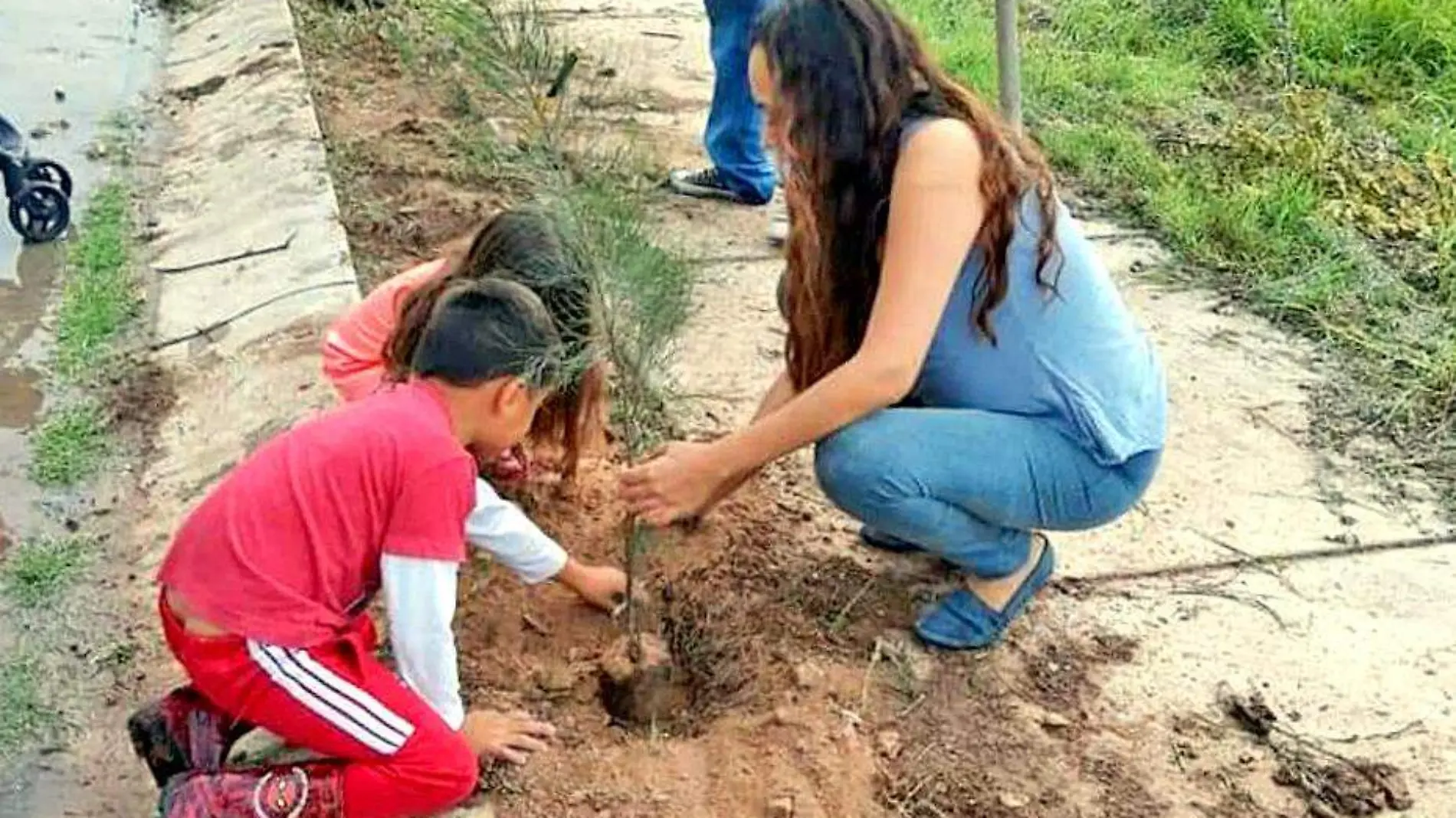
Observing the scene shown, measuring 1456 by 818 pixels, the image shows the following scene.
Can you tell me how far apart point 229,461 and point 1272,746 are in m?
2.29

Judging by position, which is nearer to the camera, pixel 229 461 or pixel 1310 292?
pixel 229 461

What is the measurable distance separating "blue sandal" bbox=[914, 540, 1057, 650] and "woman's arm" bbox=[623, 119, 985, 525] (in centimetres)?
46

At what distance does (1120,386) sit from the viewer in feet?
11.0

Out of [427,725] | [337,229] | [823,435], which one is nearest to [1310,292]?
[823,435]

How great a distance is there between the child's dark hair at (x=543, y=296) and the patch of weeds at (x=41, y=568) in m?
1.10

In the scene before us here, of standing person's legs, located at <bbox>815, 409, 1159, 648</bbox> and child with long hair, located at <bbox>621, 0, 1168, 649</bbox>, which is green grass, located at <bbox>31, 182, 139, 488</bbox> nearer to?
child with long hair, located at <bbox>621, 0, 1168, 649</bbox>

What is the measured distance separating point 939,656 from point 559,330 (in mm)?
939

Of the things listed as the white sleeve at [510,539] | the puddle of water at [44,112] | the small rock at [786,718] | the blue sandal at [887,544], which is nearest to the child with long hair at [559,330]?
the white sleeve at [510,539]

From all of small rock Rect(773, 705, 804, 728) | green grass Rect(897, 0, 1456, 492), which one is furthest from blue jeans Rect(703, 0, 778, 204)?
small rock Rect(773, 705, 804, 728)

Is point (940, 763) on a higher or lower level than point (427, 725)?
lower

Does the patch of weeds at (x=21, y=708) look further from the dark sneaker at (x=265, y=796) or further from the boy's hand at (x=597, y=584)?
the boy's hand at (x=597, y=584)

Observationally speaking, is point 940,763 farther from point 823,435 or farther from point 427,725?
point 427,725

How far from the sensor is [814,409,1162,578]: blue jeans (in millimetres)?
3305

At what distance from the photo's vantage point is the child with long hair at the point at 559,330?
3.12 meters
